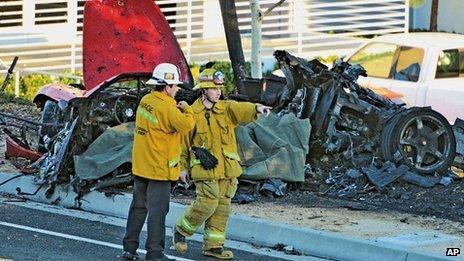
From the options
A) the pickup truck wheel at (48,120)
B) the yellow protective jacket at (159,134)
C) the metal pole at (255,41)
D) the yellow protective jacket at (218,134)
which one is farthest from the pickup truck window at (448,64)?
the yellow protective jacket at (159,134)

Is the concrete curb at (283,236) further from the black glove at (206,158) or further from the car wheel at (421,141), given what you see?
the car wheel at (421,141)

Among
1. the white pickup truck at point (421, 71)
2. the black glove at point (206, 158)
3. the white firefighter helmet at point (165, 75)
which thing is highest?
the white firefighter helmet at point (165, 75)

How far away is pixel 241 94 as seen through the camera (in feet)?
46.8

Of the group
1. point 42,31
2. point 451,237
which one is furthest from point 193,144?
point 42,31

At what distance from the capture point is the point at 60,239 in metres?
10.9

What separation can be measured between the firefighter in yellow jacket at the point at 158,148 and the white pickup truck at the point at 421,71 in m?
7.20

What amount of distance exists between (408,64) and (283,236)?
23.4ft

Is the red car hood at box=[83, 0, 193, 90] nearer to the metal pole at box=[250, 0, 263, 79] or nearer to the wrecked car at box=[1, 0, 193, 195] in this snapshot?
the wrecked car at box=[1, 0, 193, 195]

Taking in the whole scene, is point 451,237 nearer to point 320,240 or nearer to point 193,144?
point 320,240

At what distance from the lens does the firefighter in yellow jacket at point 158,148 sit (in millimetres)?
9766

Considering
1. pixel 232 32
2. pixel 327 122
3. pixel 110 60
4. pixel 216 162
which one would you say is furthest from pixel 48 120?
pixel 216 162

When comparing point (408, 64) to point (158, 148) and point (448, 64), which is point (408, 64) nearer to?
point (448, 64)

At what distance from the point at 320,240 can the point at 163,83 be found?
2017 mm

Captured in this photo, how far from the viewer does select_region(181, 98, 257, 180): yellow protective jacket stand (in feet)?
33.6
